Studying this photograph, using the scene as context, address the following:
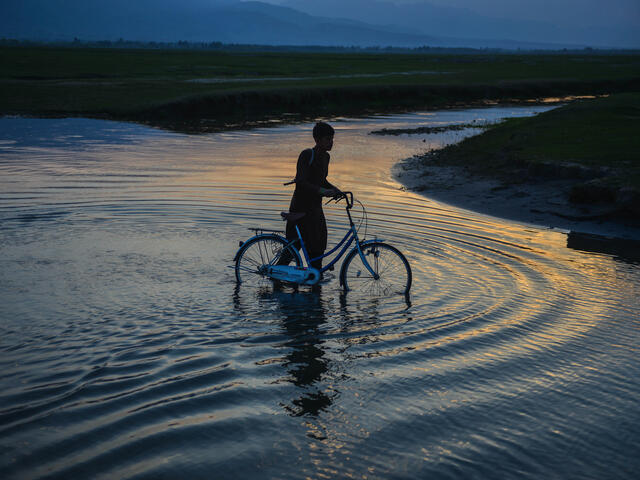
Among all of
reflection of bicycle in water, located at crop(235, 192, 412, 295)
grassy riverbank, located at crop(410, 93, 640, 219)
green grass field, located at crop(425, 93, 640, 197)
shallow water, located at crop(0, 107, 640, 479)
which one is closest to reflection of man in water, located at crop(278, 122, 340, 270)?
reflection of bicycle in water, located at crop(235, 192, 412, 295)

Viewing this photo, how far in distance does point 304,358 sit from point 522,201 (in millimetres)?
10656

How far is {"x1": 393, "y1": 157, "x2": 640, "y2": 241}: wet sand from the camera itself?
13.9m

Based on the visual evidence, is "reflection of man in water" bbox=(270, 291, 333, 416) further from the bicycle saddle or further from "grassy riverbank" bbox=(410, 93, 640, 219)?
"grassy riverbank" bbox=(410, 93, 640, 219)

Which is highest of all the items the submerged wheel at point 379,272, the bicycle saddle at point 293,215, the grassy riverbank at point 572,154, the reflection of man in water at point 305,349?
the grassy riverbank at point 572,154

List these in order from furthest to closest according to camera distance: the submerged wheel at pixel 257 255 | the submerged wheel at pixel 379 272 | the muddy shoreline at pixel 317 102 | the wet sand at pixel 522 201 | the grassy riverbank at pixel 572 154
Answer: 1. the muddy shoreline at pixel 317 102
2. the grassy riverbank at pixel 572 154
3. the wet sand at pixel 522 201
4. the submerged wheel at pixel 257 255
5. the submerged wheel at pixel 379 272

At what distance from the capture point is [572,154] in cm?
1873

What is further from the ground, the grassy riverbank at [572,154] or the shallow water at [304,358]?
the grassy riverbank at [572,154]

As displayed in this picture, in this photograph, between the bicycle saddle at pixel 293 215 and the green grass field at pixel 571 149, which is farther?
the green grass field at pixel 571 149

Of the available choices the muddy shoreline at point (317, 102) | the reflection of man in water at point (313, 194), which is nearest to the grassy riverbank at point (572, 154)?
the reflection of man in water at point (313, 194)

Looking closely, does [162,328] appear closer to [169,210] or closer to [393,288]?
[393,288]

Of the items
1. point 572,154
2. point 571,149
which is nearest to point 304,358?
point 572,154

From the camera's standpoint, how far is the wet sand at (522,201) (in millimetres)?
13852

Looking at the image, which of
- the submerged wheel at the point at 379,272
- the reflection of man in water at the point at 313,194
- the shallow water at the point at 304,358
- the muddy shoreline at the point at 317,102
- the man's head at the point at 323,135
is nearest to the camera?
the shallow water at the point at 304,358

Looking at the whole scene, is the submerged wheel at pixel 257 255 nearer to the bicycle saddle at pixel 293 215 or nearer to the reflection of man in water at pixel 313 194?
the reflection of man in water at pixel 313 194
